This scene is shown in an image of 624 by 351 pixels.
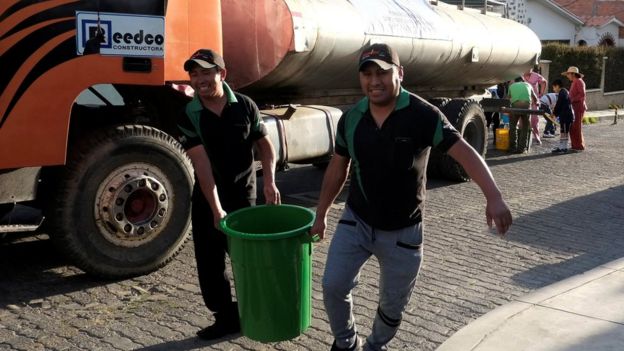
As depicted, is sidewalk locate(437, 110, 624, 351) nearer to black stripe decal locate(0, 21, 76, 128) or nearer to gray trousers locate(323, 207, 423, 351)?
gray trousers locate(323, 207, 423, 351)

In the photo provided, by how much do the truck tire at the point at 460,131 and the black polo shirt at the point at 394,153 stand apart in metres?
6.28

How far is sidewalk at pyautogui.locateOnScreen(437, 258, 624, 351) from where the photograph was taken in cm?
431

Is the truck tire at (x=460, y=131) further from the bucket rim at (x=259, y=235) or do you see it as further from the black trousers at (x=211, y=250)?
the bucket rim at (x=259, y=235)

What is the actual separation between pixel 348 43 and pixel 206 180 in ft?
15.0

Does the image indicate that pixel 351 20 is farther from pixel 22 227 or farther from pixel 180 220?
pixel 22 227

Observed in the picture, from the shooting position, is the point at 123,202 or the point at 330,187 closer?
the point at 330,187

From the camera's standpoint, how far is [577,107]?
47.6 feet

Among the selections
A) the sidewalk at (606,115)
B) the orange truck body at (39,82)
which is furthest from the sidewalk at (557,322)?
the sidewalk at (606,115)

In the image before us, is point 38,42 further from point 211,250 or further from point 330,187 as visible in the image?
point 330,187

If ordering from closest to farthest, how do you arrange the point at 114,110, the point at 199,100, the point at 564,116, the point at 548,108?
the point at 199,100
the point at 114,110
the point at 564,116
the point at 548,108

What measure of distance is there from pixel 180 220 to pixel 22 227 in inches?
46.3

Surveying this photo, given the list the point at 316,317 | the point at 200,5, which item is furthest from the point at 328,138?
the point at 316,317

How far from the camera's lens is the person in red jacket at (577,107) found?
13961 millimetres

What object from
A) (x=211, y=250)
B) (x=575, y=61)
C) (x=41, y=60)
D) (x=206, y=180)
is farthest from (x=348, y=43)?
(x=575, y=61)
